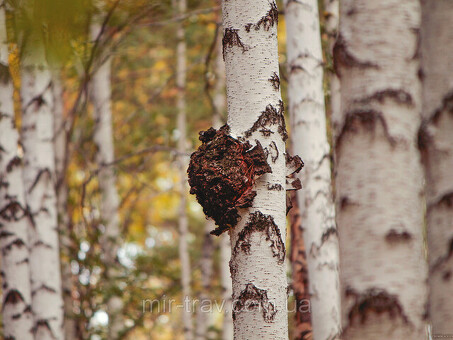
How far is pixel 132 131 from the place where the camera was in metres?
9.48

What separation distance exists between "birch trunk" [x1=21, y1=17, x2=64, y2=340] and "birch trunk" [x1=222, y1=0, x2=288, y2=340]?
8.39 ft

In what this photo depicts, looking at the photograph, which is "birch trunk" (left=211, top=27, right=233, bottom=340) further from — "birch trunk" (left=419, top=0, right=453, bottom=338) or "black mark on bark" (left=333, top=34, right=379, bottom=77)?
"birch trunk" (left=419, top=0, right=453, bottom=338)

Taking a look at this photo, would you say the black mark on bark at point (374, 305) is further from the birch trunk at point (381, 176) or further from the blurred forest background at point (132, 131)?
the blurred forest background at point (132, 131)

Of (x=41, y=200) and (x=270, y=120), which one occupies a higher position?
(x=270, y=120)

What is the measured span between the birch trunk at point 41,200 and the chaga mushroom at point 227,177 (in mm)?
2623

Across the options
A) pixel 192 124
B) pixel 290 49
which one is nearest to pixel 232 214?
pixel 290 49

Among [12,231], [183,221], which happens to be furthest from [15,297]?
[183,221]

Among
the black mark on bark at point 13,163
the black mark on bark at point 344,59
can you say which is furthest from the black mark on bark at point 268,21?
the black mark on bark at point 13,163

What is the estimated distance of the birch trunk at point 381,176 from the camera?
0.98 meters

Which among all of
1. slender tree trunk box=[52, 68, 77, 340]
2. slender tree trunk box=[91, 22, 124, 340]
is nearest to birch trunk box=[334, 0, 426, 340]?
slender tree trunk box=[52, 68, 77, 340]

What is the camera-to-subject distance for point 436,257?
3.09ft

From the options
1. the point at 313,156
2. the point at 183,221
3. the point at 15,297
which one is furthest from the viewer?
the point at 183,221

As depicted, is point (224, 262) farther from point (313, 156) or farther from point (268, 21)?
point (268, 21)

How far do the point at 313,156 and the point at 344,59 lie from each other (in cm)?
236
